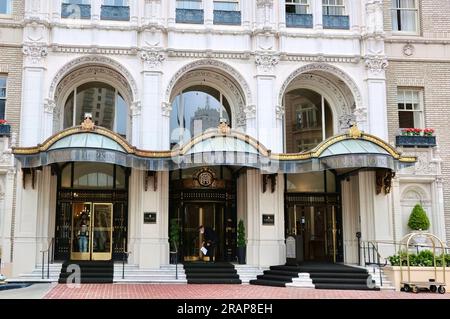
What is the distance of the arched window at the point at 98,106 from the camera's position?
22.9 metres

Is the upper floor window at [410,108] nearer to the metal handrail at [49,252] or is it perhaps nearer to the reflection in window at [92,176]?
the reflection in window at [92,176]

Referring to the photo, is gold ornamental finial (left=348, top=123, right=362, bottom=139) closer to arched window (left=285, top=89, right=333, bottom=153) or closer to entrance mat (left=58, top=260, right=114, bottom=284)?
arched window (left=285, top=89, right=333, bottom=153)

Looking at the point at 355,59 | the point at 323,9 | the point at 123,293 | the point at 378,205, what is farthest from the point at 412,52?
the point at 123,293

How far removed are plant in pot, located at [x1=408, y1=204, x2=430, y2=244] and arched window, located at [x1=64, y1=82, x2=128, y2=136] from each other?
12.4 m

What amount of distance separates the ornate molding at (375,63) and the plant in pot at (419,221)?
5874mm

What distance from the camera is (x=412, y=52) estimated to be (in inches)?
932

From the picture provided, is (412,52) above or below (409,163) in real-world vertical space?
above

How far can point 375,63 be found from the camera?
22750 mm

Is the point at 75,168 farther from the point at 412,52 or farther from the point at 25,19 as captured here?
the point at 412,52

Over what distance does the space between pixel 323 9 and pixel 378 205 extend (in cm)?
888

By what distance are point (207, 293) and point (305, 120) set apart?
10.4 metres

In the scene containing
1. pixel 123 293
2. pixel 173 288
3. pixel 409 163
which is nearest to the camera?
pixel 123 293

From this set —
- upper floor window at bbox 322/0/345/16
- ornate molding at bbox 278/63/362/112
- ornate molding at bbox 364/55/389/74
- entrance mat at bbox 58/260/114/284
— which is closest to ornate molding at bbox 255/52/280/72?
ornate molding at bbox 278/63/362/112

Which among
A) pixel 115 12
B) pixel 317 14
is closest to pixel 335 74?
pixel 317 14
